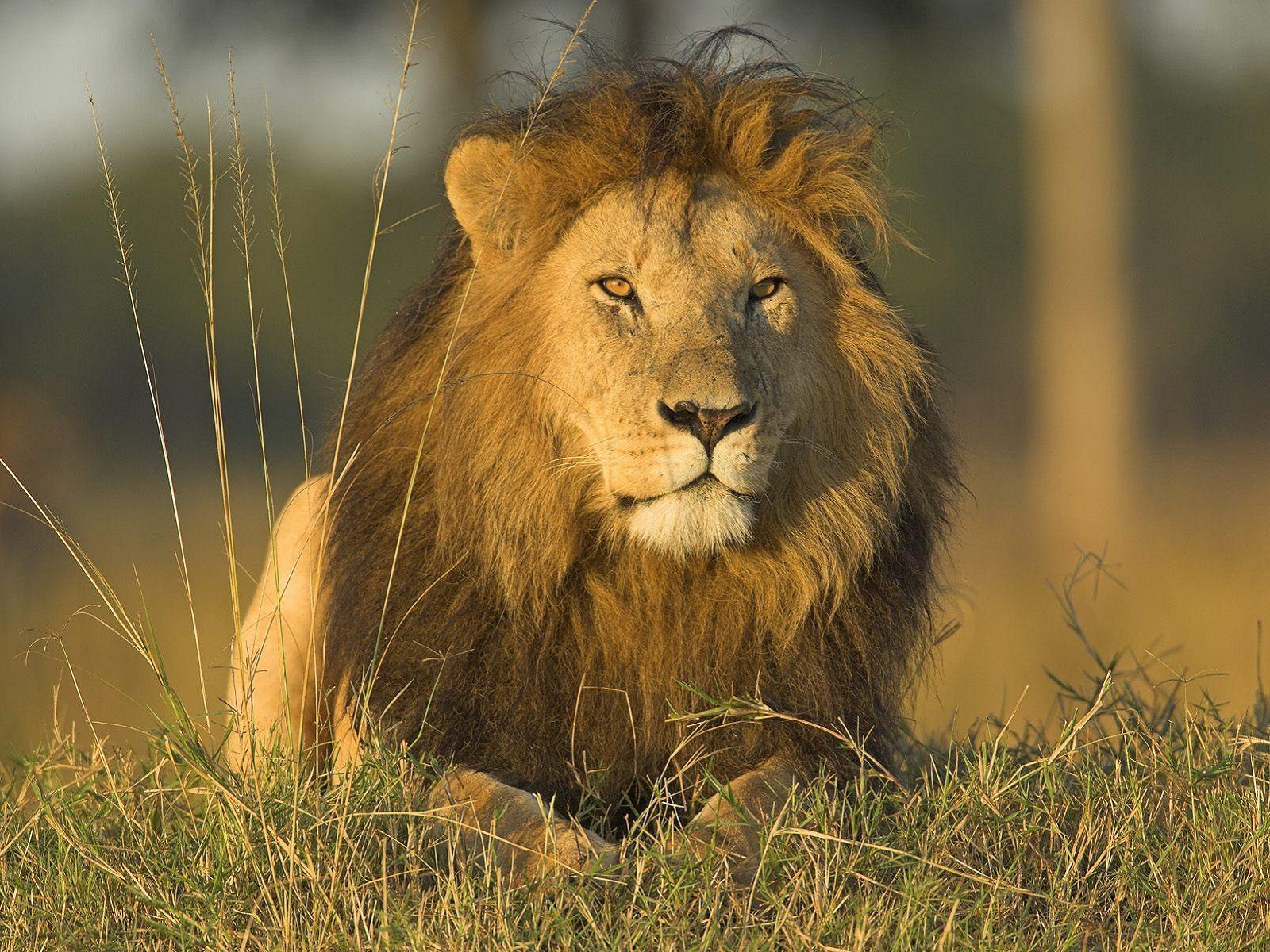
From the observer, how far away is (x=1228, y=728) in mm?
3691

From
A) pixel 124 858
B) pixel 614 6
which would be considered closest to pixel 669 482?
pixel 124 858

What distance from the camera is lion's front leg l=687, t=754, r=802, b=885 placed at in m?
2.94

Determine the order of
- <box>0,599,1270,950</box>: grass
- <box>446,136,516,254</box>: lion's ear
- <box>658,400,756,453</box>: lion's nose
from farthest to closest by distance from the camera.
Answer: <box>446,136,516,254</box>: lion's ear
<box>658,400,756,453</box>: lion's nose
<box>0,599,1270,950</box>: grass

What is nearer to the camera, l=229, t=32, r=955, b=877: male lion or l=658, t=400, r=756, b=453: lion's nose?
l=658, t=400, r=756, b=453: lion's nose

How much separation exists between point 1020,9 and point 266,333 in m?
16.8

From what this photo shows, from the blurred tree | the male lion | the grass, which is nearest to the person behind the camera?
the grass

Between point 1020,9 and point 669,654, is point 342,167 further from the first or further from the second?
point 669,654

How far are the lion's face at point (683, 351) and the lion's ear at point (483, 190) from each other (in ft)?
0.52

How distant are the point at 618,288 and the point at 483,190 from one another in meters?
0.44

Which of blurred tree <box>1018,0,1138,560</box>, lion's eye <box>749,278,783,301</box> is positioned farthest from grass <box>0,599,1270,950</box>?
blurred tree <box>1018,0,1138,560</box>

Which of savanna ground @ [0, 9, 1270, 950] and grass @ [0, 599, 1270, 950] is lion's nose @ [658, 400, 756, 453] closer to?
savanna ground @ [0, 9, 1270, 950]

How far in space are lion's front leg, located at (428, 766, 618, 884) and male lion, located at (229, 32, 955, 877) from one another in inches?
2.4

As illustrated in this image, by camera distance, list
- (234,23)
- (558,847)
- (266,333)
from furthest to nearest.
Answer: (266,333) → (234,23) → (558,847)

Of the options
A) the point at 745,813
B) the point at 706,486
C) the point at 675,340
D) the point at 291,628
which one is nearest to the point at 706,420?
the point at 706,486
